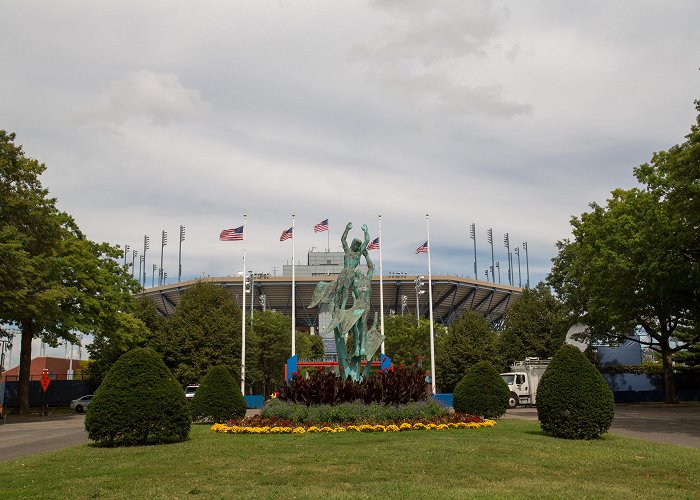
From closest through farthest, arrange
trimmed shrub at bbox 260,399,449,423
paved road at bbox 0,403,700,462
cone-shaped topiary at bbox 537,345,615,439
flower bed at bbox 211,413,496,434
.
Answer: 1. cone-shaped topiary at bbox 537,345,615,439
2. paved road at bbox 0,403,700,462
3. flower bed at bbox 211,413,496,434
4. trimmed shrub at bbox 260,399,449,423

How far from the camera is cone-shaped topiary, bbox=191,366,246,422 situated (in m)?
21.8

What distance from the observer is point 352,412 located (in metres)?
18.9

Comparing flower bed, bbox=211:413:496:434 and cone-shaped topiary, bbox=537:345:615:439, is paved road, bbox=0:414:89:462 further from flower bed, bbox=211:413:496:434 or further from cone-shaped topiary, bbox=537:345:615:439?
cone-shaped topiary, bbox=537:345:615:439

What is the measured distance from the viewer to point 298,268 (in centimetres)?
10944

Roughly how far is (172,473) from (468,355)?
42.1 m

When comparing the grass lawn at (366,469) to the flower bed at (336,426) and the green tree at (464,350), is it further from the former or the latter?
the green tree at (464,350)

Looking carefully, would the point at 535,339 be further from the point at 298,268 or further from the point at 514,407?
the point at 298,268

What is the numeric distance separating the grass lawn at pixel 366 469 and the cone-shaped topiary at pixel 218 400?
6046 mm

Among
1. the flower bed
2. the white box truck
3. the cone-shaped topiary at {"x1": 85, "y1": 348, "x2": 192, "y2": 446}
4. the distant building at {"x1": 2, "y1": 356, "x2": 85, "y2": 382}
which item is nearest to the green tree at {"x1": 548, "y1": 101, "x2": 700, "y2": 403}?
the white box truck

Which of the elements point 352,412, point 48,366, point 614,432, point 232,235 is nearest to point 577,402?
point 614,432

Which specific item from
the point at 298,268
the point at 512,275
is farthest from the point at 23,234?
the point at 512,275

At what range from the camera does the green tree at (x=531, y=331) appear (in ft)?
169

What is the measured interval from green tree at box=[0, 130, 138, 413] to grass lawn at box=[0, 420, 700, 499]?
16640 mm

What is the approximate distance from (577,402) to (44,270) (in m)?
26.4
